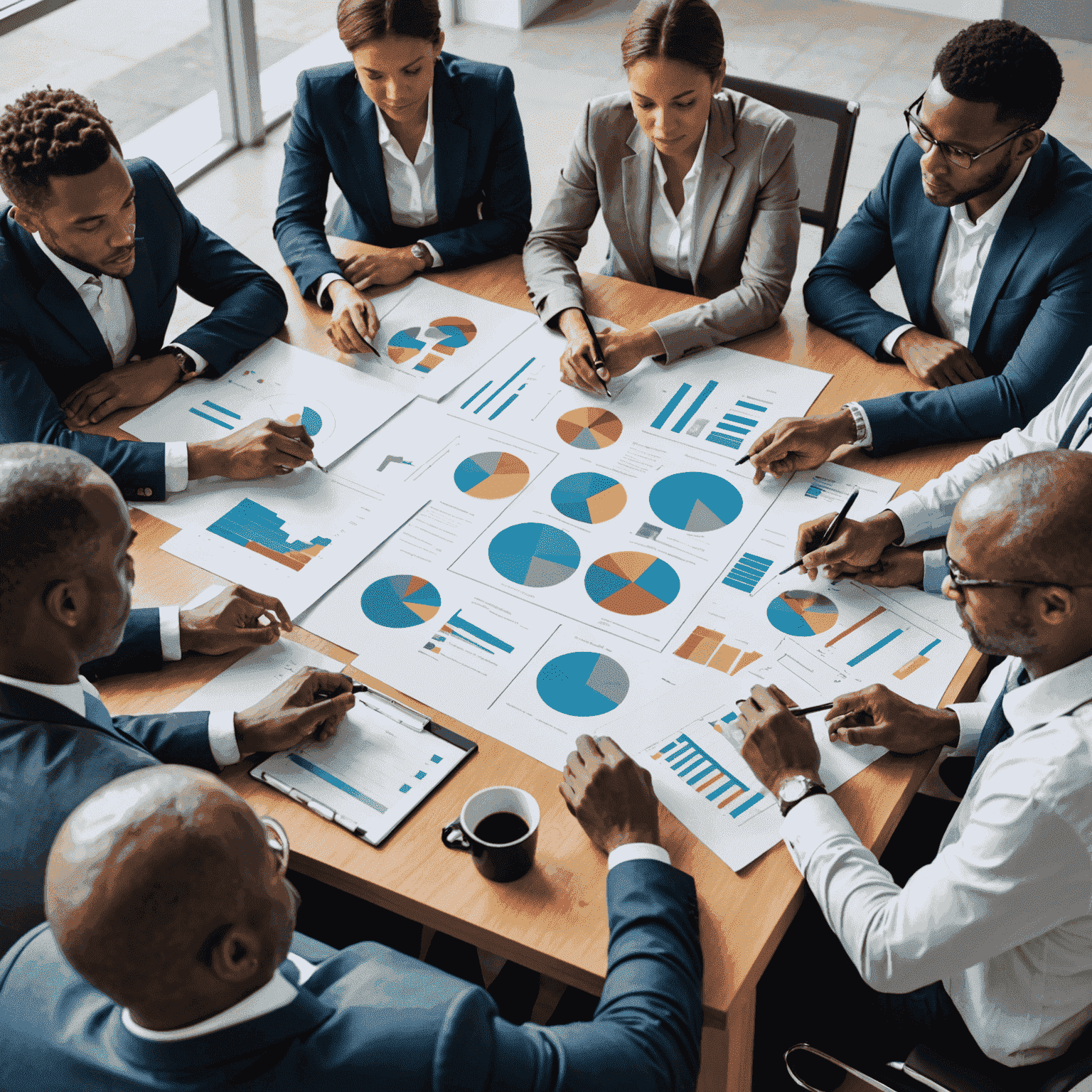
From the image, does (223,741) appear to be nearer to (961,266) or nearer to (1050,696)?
(1050,696)

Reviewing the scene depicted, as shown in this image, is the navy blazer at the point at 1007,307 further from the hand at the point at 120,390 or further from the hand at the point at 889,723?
the hand at the point at 120,390

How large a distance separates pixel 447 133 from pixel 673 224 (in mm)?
601

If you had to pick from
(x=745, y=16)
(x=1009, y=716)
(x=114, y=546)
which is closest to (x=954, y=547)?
(x=1009, y=716)

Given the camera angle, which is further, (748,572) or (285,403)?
(285,403)

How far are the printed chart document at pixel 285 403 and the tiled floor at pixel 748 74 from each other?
226cm

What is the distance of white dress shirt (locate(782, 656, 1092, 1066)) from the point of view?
4.05 feet

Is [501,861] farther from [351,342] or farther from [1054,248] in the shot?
[1054,248]

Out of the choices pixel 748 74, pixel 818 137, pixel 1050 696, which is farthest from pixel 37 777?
pixel 748 74

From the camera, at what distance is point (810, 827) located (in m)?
1.42

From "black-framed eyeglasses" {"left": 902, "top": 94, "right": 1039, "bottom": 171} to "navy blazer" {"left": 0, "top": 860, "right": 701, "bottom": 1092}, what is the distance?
1.64 m

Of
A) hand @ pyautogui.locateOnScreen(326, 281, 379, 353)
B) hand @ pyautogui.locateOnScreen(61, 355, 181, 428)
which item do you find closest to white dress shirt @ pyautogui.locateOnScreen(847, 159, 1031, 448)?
hand @ pyautogui.locateOnScreen(326, 281, 379, 353)

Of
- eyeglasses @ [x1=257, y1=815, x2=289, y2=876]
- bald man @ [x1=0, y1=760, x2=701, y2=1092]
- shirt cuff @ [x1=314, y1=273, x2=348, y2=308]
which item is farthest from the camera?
shirt cuff @ [x1=314, y1=273, x2=348, y2=308]

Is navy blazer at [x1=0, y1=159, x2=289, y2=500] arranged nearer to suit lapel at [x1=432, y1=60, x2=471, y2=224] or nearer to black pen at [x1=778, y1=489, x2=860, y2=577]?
suit lapel at [x1=432, y1=60, x2=471, y2=224]

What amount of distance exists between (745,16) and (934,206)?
4.95 metres
